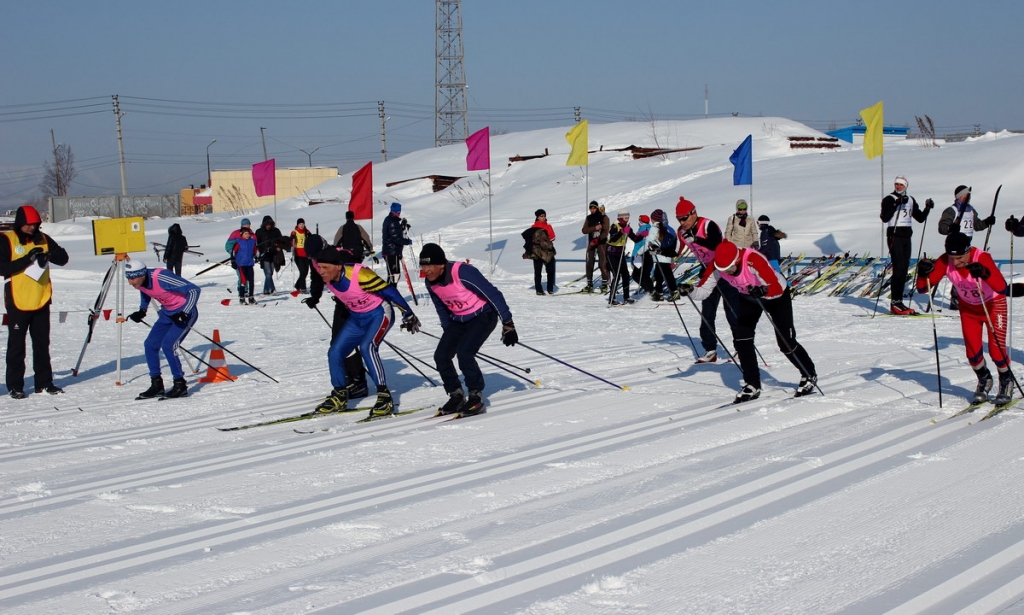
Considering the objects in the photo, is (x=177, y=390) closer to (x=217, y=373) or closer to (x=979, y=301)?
(x=217, y=373)

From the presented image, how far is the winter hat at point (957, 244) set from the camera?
7328mm

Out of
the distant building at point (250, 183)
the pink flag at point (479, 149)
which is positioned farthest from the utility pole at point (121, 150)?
the pink flag at point (479, 149)

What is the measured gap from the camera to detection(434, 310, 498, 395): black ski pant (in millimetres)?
8070

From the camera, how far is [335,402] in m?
8.53

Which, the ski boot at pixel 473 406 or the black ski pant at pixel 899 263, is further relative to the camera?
the black ski pant at pixel 899 263

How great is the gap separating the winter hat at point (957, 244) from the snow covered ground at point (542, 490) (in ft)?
4.15

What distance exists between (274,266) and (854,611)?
60.8 feet

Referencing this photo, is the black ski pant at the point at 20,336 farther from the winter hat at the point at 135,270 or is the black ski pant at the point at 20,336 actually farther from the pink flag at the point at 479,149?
the pink flag at the point at 479,149

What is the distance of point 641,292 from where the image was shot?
1761 centimetres

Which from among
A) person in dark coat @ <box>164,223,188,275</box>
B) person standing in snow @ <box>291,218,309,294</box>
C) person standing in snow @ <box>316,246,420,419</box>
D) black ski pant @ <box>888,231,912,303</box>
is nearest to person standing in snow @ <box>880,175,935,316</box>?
black ski pant @ <box>888,231,912,303</box>

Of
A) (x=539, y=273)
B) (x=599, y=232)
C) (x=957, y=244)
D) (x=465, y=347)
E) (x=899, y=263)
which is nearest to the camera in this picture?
(x=957, y=244)

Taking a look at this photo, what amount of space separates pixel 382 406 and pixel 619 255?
9.41 metres

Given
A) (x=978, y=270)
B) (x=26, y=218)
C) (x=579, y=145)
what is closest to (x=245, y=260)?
(x=26, y=218)

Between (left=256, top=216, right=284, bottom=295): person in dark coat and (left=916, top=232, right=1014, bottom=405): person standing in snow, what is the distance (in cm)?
1399
